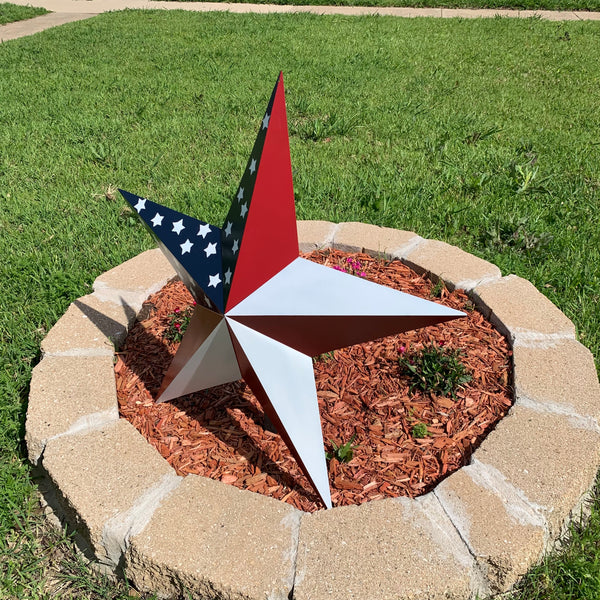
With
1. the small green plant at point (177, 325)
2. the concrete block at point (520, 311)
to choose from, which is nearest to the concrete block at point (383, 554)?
the concrete block at point (520, 311)

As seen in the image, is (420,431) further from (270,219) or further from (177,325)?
(177,325)

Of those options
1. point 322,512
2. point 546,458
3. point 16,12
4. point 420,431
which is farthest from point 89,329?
point 16,12

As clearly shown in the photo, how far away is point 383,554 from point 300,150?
385 centimetres

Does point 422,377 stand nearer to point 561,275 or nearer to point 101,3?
point 561,275

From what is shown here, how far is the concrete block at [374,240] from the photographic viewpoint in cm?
337

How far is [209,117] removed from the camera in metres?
5.71

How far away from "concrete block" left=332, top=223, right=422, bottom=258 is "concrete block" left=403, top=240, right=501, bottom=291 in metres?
0.08

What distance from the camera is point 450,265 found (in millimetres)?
3205

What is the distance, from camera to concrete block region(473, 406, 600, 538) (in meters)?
1.99

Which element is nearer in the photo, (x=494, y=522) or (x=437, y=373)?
(x=494, y=522)

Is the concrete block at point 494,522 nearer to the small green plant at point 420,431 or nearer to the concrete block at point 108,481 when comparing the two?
the small green plant at point 420,431

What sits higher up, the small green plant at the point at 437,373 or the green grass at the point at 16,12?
the green grass at the point at 16,12

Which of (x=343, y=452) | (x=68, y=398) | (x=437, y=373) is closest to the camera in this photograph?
(x=343, y=452)

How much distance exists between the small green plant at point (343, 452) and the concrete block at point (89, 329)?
116cm
